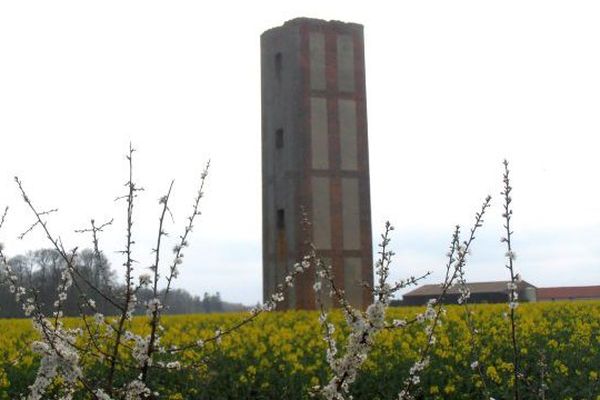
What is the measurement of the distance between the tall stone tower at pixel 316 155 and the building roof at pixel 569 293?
56.3 meters

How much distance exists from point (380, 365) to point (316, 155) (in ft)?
30.6

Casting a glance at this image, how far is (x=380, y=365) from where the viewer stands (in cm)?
984

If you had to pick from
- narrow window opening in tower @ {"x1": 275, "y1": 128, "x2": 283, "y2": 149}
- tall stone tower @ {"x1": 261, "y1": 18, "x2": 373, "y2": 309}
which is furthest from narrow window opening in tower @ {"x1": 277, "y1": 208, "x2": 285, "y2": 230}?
narrow window opening in tower @ {"x1": 275, "y1": 128, "x2": 283, "y2": 149}

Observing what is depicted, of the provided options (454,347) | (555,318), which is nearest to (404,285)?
(454,347)

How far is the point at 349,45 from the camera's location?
760 inches

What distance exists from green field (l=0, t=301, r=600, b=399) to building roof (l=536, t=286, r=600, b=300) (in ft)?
202

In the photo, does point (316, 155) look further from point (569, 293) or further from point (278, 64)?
point (569, 293)

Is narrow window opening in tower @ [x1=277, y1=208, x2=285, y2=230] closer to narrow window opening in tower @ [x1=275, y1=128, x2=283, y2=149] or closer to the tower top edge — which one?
narrow window opening in tower @ [x1=275, y1=128, x2=283, y2=149]

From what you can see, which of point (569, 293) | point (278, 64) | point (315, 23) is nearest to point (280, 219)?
point (278, 64)

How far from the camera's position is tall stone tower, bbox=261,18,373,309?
18.4m

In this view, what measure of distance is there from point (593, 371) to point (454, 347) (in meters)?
1.92

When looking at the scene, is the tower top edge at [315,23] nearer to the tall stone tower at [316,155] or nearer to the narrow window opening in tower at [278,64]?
the tall stone tower at [316,155]

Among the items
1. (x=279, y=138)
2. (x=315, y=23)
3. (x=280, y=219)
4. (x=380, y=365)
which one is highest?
(x=315, y=23)

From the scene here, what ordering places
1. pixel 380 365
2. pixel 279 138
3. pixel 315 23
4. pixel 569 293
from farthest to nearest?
pixel 569 293
pixel 279 138
pixel 315 23
pixel 380 365
